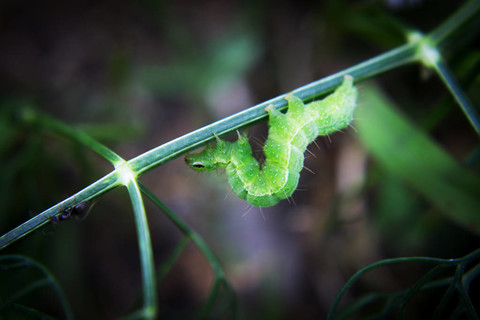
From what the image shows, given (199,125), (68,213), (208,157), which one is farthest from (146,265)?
(199,125)

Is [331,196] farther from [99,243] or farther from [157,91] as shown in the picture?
[99,243]

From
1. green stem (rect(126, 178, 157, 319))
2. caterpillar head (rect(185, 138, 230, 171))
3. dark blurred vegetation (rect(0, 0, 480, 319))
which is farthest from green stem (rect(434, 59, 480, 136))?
green stem (rect(126, 178, 157, 319))

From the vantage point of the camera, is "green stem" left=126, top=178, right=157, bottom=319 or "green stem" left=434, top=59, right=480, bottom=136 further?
"green stem" left=434, top=59, right=480, bottom=136

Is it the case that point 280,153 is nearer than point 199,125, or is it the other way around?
point 280,153

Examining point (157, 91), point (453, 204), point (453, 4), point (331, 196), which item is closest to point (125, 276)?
point (157, 91)

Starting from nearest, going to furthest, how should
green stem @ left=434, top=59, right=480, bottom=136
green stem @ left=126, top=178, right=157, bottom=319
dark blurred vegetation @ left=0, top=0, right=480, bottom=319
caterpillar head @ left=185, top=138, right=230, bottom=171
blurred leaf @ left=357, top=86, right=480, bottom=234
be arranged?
green stem @ left=126, top=178, right=157, bottom=319 < green stem @ left=434, top=59, right=480, bottom=136 < caterpillar head @ left=185, top=138, right=230, bottom=171 < blurred leaf @ left=357, top=86, right=480, bottom=234 < dark blurred vegetation @ left=0, top=0, right=480, bottom=319

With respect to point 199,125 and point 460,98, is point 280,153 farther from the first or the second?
point 199,125

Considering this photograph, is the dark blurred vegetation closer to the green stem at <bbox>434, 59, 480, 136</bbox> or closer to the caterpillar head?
the green stem at <bbox>434, 59, 480, 136</bbox>
